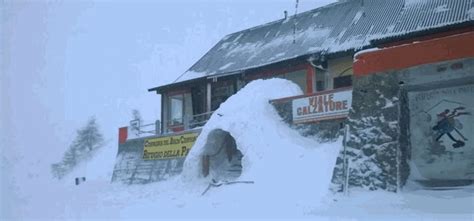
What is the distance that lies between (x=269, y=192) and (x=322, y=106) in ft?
11.9

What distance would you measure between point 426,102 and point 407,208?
309cm

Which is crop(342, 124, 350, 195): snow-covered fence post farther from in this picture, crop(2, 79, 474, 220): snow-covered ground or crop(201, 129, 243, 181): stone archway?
crop(201, 129, 243, 181): stone archway

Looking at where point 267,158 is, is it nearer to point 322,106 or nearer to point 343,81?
point 322,106

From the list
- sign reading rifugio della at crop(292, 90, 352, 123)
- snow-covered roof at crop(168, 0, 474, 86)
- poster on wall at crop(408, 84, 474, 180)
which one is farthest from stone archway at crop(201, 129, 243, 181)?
poster on wall at crop(408, 84, 474, 180)

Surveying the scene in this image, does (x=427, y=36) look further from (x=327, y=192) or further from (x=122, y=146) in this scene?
(x=122, y=146)

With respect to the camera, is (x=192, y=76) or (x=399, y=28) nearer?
(x=399, y=28)

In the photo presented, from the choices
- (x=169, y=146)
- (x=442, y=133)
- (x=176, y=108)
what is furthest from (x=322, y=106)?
(x=176, y=108)

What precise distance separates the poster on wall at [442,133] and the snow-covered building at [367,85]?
23 millimetres

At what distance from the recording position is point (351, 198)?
11641 millimetres

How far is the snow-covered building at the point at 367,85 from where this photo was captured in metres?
11.4

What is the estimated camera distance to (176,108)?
2877 centimetres

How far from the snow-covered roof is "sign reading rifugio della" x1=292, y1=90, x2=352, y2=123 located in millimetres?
4723

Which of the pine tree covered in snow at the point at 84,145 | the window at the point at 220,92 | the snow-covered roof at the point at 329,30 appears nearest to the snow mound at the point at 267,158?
the snow-covered roof at the point at 329,30

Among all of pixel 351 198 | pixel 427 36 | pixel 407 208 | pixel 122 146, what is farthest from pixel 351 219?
pixel 122 146
